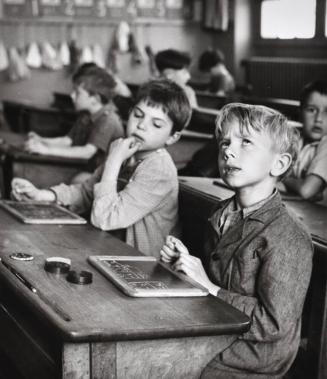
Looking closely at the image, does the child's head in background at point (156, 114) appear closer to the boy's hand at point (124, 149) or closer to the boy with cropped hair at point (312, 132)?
the boy's hand at point (124, 149)

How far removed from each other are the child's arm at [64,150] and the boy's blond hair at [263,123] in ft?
→ 8.84

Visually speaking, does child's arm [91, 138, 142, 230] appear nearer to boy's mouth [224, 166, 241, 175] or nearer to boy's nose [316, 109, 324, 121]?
boy's mouth [224, 166, 241, 175]

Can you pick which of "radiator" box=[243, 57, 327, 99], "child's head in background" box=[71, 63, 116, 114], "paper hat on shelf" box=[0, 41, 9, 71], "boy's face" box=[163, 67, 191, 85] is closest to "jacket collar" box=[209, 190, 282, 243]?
"child's head in background" box=[71, 63, 116, 114]

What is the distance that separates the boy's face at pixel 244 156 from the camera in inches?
80.7

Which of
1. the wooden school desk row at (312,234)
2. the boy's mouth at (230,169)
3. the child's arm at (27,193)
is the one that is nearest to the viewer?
the boy's mouth at (230,169)

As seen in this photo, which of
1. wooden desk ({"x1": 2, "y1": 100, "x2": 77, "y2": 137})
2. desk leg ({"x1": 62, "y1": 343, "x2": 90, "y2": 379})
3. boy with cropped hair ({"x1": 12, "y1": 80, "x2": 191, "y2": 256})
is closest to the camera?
desk leg ({"x1": 62, "y1": 343, "x2": 90, "y2": 379})

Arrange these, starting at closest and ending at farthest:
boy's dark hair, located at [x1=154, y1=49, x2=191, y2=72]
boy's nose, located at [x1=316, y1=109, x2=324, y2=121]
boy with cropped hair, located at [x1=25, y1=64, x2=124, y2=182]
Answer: boy's nose, located at [x1=316, y1=109, x2=324, y2=121] < boy with cropped hair, located at [x1=25, y1=64, x2=124, y2=182] < boy's dark hair, located at [x1=154, y1=49, x2=191, y2=72]

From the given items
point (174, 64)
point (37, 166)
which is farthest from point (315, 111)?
point (174, 64)

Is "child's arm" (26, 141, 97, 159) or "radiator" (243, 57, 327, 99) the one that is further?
"radiator" (243, 57, 327, 99)

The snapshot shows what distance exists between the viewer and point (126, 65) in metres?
11.0

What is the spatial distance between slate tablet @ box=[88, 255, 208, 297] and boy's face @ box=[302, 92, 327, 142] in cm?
170

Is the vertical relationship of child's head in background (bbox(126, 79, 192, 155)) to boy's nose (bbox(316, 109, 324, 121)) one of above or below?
above

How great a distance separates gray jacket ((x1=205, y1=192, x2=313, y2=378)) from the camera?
1.87m

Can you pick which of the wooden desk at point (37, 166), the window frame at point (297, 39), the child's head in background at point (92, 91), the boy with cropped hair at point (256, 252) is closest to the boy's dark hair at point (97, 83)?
the child's head in background at point (92, 91)
